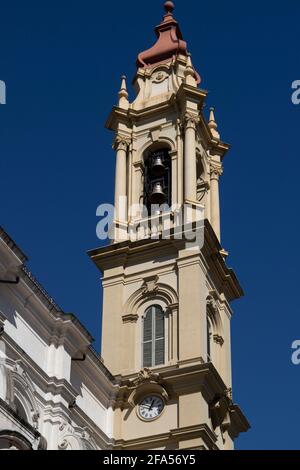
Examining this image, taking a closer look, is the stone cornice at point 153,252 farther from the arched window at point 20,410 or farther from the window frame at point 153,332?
the arched window at point 20,410

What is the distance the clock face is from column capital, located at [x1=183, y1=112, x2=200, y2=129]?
12070 millimetres

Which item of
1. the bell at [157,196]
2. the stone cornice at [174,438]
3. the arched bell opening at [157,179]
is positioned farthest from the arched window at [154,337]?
the bell at [157,196]

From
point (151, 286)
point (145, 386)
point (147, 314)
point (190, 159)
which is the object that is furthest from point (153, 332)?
point (190, 159)

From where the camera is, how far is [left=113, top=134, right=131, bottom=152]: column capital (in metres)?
47.0

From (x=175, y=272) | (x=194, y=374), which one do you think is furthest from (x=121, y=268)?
(x=194, y=374)

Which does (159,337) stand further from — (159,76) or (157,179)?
(159,76)

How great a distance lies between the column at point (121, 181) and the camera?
148 feet

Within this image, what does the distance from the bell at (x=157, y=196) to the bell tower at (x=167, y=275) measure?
0.05 metres

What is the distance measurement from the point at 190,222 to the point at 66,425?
37.3ft

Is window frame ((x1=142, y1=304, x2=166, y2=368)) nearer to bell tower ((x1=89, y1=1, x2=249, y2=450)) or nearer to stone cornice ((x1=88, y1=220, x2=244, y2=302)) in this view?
bell tower ((x1=89, y1=1, x2=249, y2=450))

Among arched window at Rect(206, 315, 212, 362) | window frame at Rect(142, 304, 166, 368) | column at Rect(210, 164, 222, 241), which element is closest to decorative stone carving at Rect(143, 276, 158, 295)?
window frame at Rect(142, 304, 166, 368)
